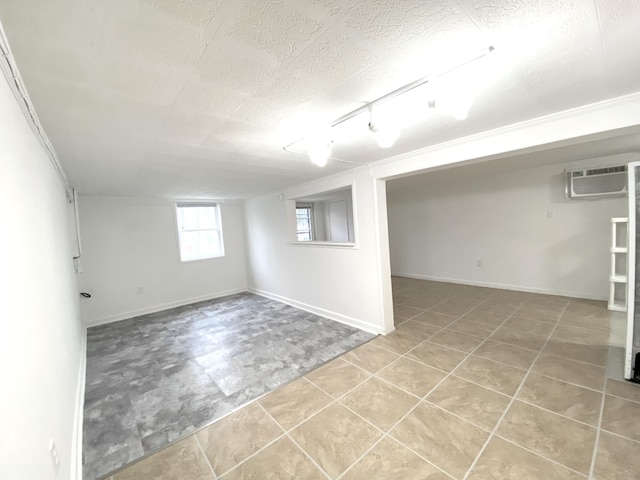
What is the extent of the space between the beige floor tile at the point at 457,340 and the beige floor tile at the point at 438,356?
101 millimetres

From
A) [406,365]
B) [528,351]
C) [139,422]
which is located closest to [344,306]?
[406,365]

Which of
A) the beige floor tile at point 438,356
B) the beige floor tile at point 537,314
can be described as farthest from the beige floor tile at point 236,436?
the beige floor tile at point 537,314

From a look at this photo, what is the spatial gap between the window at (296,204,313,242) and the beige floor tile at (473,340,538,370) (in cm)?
545

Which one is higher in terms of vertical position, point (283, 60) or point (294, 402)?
point (283, 60)

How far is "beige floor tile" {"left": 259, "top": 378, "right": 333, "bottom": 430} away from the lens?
192cm

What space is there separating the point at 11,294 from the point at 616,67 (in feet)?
9.49

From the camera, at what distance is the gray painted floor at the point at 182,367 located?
6.14 feet

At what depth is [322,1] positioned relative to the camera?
830 millimetres

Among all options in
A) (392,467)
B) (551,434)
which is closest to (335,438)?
(392,467)

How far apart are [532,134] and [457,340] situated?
2.19 meters

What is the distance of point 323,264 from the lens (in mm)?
4031

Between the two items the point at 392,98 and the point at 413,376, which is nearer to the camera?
the point at 392,98

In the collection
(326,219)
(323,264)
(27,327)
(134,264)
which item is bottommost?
(323,264)

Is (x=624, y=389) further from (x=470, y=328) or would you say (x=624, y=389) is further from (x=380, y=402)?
(x=380, y=402)
